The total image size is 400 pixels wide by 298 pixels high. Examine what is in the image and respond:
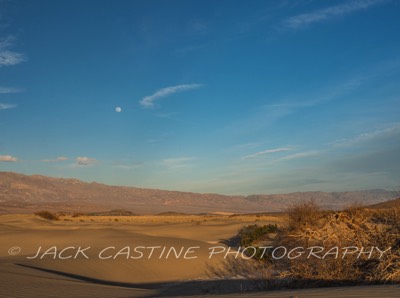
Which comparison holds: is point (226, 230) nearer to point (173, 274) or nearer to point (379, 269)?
point (173, 274)

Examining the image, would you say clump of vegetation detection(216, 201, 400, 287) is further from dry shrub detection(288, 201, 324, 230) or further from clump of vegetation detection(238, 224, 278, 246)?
clump of vegetation detection(238, 224, 278, 246)

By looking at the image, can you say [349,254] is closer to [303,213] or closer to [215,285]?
[215,285]

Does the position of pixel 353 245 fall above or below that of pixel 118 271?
above

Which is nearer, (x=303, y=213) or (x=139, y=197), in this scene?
(x=303, y=213)

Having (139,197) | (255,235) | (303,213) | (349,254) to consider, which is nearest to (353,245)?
(349,254)

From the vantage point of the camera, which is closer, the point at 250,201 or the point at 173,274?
the point at 173,274

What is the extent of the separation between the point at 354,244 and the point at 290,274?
1513mm

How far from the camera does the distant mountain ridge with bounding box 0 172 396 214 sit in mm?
126062

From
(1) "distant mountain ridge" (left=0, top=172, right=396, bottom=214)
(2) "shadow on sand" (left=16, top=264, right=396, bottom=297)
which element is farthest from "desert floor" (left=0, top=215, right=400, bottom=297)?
(1) "distant mountain ridge" (left=0, top=172, right=396, bottom=214)

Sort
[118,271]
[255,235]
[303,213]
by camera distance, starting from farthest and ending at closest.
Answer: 1. [255,235]
2. [303,213]
3. [118,271]

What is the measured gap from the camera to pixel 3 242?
2134cm

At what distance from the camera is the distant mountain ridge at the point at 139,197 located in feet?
414

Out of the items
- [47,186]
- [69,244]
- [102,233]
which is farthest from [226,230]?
[47,186]

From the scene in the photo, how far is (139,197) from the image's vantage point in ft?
493
